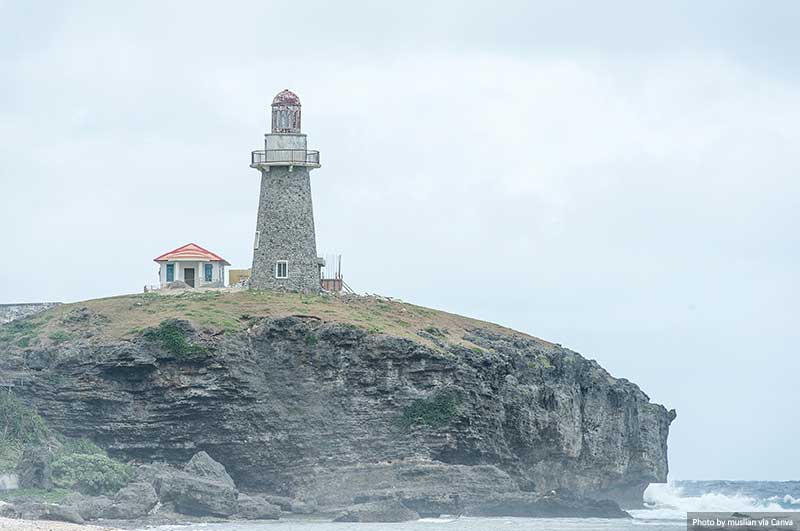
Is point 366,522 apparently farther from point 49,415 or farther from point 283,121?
point 283,121

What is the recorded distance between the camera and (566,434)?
8725cm

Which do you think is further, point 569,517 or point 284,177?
point 284,177

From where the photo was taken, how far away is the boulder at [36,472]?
2901 inches

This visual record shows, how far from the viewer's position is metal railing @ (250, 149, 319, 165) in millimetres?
88056

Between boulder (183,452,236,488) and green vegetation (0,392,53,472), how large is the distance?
663cm

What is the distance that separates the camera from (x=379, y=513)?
243ft

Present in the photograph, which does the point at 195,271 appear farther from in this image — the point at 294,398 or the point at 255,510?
the point at 255,510

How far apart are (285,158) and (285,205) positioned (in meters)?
2.20

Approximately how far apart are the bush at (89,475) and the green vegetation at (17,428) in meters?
2.61

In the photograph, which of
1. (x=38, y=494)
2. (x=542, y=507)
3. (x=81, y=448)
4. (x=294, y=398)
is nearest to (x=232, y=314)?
(x=294, y=398)

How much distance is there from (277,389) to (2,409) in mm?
11557

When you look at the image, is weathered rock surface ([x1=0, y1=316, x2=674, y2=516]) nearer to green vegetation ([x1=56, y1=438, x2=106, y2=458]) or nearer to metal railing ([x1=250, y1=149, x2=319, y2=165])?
green vegetation ([x1=56, y1=438, x2=106, y2=458])

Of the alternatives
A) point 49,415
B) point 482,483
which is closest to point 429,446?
point 482,483

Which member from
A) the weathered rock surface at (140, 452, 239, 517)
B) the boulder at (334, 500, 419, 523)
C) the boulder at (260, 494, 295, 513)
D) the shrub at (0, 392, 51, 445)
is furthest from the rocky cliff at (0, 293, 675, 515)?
the weathered rock surface at (140, 452, 239, 517)
